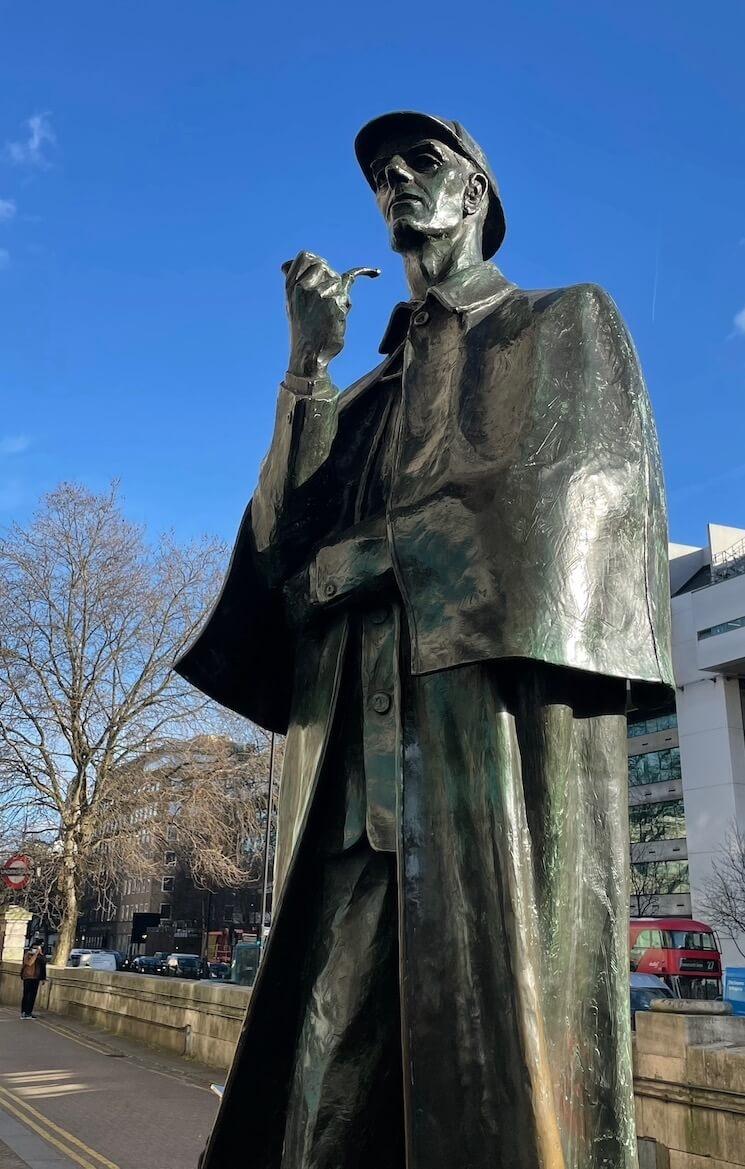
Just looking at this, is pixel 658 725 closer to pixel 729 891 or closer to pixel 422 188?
pixel 729 891

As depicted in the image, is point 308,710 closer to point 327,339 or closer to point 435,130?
point 327,339

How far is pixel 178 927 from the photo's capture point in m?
73.2

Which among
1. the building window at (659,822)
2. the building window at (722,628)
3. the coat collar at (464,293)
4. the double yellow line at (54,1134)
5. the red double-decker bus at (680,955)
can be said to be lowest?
the double yellow line at (54,1134)

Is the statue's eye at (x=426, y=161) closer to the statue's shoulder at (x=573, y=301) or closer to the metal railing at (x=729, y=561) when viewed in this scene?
the statue's shoulder at (x=573, y=301)

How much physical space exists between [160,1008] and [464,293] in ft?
47.5

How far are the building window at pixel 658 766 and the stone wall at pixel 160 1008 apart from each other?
41.6m

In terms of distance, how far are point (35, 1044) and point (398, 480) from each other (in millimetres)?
15752

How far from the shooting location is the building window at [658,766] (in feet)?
188

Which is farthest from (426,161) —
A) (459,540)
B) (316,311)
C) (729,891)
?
(729,891)

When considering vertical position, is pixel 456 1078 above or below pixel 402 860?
below

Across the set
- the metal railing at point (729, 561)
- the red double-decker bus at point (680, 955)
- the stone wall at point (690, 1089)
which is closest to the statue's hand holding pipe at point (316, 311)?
the stone wall at point (690, 1089)

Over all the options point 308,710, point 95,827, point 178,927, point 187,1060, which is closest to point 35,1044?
point 187,1060

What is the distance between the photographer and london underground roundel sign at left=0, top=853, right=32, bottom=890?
79.2 feet

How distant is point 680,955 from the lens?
104 ft
